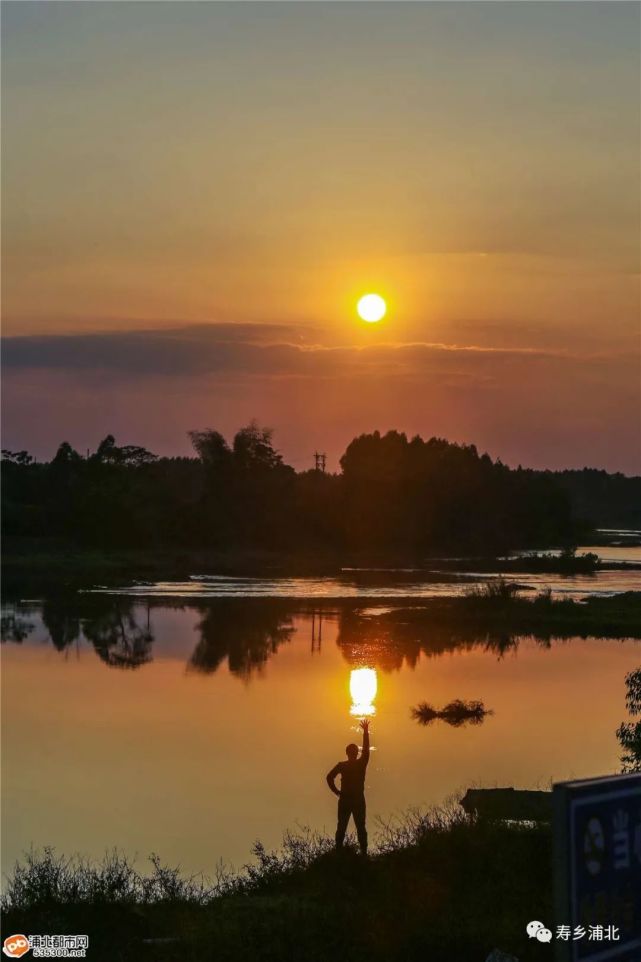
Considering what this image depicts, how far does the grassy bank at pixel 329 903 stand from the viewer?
463 inches

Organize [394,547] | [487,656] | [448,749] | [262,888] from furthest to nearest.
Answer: [394,547] < [487,656] < [448,749] < [262,888]

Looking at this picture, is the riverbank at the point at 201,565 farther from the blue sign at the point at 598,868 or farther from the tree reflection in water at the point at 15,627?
the blue sign at the point at 598,868

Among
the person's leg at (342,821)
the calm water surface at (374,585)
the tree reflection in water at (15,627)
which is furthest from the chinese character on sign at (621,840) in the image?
the calm water surface at (374,585)

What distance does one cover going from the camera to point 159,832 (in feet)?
68.8

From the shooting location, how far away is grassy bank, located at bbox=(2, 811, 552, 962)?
1175cm

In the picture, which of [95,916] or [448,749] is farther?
[448,749]

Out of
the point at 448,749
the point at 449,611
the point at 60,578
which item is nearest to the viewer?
the point at 448,749

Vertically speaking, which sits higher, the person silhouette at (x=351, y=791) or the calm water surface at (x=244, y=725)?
the person silhouette at (x=351, y=791)

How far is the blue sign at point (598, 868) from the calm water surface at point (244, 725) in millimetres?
15361

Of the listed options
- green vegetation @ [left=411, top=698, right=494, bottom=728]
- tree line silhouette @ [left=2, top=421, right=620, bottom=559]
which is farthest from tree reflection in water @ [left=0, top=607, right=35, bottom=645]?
tree line silhouette @ [left=2, top=421, right=620, bottom=559]

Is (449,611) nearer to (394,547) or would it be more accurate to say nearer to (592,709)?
(592,709)

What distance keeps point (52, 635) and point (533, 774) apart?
103 ft

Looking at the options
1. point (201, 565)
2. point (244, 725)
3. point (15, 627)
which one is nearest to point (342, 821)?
point (244, 725)

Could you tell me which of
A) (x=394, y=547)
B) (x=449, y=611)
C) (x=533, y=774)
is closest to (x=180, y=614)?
(x=449, y=611)
